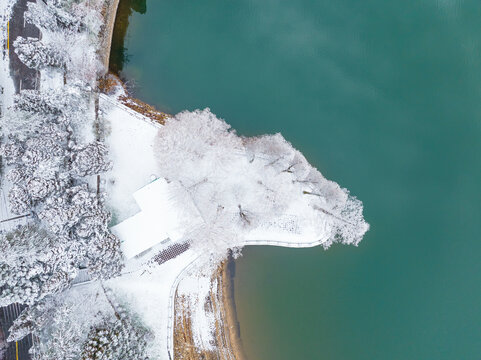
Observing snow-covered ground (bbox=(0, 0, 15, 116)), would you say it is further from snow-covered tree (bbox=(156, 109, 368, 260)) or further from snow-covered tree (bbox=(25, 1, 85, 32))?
snow-covered tree (bbox=(156, 109, 368, 260))

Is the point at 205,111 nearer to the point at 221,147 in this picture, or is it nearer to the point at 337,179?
the point at 221,147

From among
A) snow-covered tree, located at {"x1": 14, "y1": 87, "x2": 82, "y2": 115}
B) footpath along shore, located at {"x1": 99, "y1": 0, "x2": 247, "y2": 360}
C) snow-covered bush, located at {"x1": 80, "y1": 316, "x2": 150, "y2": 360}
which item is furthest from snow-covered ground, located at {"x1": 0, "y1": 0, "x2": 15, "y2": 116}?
snow-covered bush, located at {"x1": 80, "y1": 316, "x2": 150, "y2": 360}

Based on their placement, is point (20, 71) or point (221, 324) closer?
point (20, 71)

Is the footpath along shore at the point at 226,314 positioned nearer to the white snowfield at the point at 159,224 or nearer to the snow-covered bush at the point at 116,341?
the white snowfield at the point at 159,224

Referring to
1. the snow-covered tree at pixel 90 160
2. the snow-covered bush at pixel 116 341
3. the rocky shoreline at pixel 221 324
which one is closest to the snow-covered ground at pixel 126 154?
the snow-covered tree at pixel 90 160

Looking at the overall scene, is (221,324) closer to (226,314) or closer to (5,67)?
(226,314)

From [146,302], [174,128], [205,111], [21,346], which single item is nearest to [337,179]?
[205,111]

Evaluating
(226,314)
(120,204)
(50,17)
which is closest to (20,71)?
(50,17)
